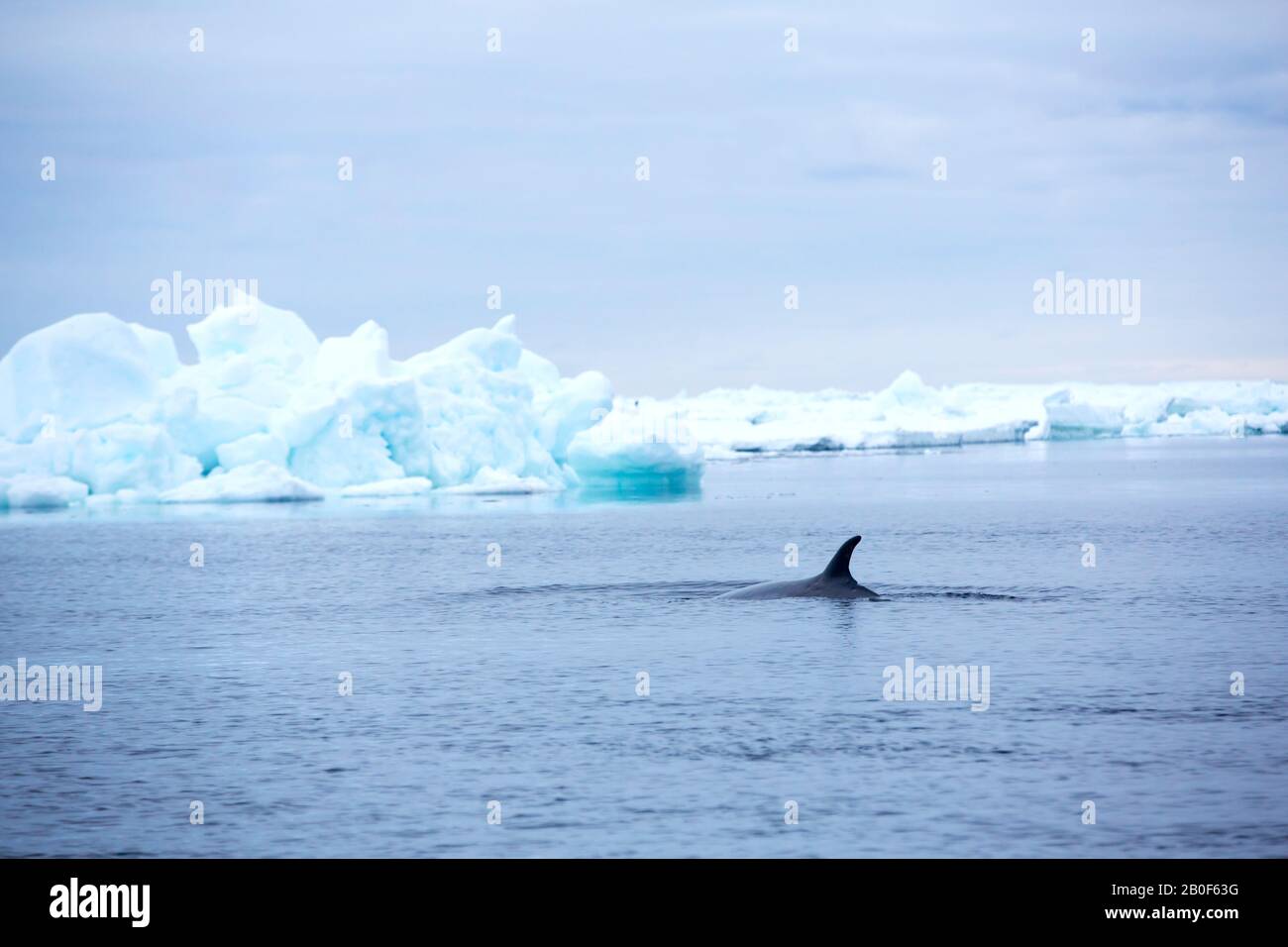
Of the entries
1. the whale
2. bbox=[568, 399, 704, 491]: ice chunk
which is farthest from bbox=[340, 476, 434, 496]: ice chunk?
the whale

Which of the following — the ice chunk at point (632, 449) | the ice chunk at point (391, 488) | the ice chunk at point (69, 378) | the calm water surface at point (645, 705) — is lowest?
the calm water surface at point (645, 705)

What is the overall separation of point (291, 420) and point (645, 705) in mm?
42623

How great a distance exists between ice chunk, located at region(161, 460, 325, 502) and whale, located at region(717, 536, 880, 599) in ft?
114

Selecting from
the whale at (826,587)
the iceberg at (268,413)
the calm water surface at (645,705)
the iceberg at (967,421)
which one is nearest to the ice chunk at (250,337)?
the iceberg at (268,413)

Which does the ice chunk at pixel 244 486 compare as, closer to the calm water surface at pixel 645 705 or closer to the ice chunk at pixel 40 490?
the ice chunk at pixel 40 490

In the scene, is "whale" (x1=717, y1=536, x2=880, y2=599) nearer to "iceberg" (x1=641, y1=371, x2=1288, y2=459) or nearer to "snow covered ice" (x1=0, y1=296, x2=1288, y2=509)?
"snow covered ice" (x1=0, y1=296, x2=1288, y2=509)

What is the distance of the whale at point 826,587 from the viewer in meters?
28.4

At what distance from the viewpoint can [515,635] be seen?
81.4 feet

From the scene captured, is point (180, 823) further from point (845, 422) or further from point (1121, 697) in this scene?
point (845, 422)

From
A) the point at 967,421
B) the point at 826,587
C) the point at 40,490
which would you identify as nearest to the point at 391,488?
the point at 40,490

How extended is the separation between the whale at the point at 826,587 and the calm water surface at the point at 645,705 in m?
0.82

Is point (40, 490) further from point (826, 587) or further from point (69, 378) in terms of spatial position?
point (826, 587)
